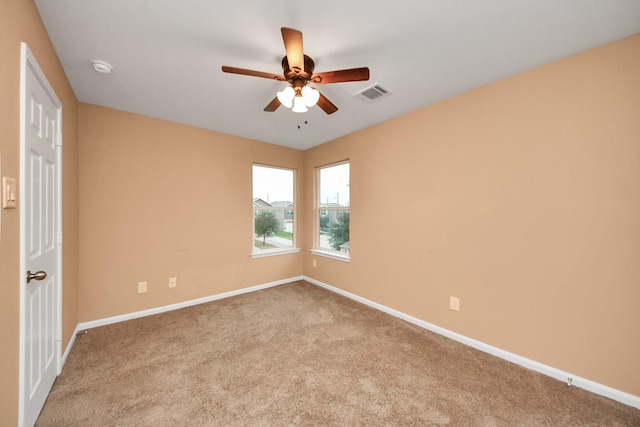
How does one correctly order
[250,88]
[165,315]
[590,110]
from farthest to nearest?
[165,315]
[250,88]
[590,110]

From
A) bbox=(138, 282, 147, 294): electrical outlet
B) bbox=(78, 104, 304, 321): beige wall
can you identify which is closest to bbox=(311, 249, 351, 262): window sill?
bbox=(78, 104, 304, 321): beige wall

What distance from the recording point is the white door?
50.3 inches

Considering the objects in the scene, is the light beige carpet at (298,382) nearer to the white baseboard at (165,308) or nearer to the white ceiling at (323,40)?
the white baseboard at (165,308)

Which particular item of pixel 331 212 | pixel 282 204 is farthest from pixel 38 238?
pixel 331 212

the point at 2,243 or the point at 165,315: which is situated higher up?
the point at 2,243

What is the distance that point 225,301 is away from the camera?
3.40 metres

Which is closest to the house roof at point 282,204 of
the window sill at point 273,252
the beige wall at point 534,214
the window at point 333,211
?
the window at point 333,211

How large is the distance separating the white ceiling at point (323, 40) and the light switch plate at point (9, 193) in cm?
110

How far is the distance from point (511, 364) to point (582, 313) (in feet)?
2.24

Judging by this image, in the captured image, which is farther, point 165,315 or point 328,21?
point 165,315

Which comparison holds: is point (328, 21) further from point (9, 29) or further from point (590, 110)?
point (590, 110)

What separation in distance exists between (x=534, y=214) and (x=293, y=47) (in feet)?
7.33

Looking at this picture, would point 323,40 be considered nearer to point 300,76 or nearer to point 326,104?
point 300,76

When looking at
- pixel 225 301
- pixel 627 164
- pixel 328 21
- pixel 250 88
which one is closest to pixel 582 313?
pixel 627 164
